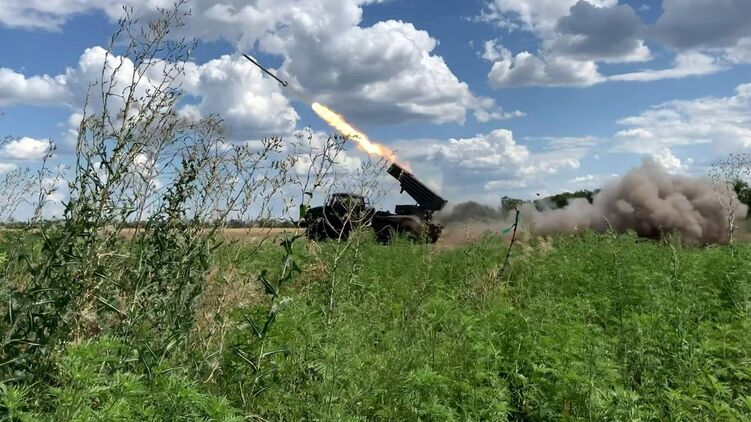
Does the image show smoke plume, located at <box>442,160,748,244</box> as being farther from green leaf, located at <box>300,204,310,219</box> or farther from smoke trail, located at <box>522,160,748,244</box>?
green leaf, located at <box>300,204,310,219</box>

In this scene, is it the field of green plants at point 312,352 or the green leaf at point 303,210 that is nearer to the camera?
the field of green plants at point 312,352

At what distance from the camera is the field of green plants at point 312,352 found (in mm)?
3385

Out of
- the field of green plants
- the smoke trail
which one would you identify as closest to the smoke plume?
the smoke trail

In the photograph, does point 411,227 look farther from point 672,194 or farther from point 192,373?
point 192,373

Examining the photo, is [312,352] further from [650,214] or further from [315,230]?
[650,214]

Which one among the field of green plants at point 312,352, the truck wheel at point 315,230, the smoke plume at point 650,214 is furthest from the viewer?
the smoke plume at point 650,214

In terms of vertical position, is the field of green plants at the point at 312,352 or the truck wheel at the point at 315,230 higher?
the truck wheel at the point at 315,230

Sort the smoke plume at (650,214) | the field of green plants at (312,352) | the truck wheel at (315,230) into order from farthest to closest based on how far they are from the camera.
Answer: the smoke plume at (650,214), the truck wheel at (315,230), the field of green plants at (312,352)

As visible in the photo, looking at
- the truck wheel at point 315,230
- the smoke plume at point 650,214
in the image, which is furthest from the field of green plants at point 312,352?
the smoke plume at point 650,214

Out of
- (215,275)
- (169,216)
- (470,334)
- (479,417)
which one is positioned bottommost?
(479,417)

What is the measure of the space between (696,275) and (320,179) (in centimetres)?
600

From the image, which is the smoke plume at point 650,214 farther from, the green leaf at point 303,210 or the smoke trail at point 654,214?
the green leaf at point 303,210

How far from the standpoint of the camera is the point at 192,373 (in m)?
4.43

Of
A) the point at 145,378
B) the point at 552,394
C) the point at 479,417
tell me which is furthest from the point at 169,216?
the point at 552,394
